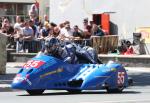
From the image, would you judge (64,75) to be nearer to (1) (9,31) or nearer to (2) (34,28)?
(2) (34,28)

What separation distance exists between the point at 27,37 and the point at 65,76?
1203 centimetres

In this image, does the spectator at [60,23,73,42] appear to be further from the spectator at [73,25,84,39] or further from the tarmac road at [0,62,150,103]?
the tarmac road at [0,62,150,103]

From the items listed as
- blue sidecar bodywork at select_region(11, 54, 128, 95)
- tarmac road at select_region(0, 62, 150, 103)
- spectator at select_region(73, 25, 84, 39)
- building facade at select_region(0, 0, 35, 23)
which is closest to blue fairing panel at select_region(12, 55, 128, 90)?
blue sidecar bodywork at select_region(11, 54, 128, 95)

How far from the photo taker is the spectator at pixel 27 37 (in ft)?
95.6

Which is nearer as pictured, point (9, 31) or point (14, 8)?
point (9, 31)

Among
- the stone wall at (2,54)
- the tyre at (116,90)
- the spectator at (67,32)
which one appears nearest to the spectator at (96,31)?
the spectator at (67,32)

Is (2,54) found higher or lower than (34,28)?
lower

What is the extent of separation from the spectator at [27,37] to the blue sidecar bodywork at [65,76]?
11565mm

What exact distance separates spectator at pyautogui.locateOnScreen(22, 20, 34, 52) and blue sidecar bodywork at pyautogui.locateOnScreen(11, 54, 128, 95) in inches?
455

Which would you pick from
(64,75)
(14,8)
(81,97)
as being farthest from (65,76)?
(14,8)

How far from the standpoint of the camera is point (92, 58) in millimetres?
18000

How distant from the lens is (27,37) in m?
29.2

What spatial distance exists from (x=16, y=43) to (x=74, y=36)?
103 inches

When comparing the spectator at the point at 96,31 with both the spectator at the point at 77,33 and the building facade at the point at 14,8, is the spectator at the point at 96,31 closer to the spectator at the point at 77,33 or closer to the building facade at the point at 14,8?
the spectator at the point at 77,33
